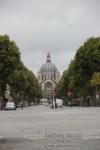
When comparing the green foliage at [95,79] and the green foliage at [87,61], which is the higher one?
the green foliage at [87,61]

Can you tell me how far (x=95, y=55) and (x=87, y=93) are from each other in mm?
20017

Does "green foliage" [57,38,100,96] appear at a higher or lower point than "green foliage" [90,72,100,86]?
higher

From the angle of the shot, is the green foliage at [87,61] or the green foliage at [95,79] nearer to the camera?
the green foliage at [95,79]

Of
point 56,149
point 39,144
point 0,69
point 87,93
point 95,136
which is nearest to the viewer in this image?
point 56,149

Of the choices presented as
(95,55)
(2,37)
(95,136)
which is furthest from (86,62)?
(95,136)

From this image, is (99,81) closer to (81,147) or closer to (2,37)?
(2,37)

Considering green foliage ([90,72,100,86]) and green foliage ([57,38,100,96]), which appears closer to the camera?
green foliage ([90,72,100,86])

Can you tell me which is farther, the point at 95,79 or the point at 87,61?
the point at 87,61

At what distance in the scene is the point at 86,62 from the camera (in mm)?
110938

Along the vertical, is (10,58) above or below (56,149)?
above

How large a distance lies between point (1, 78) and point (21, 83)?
95.3 ft

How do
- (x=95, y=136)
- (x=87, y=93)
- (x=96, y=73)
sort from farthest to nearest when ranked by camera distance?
(x=87, y=93) < (x=96, y=73) < (x=95, y=136)

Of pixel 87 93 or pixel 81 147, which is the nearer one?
pixel 81 147

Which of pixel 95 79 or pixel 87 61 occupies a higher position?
pixel 87 61
